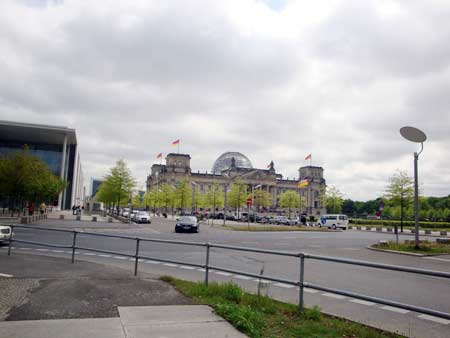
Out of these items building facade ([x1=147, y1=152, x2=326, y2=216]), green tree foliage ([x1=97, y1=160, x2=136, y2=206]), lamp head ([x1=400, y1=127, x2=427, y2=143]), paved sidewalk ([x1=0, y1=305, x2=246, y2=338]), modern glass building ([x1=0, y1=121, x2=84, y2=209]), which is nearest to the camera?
paved sidewalk ([x1=0, y1=305, x2=246, y2=338])

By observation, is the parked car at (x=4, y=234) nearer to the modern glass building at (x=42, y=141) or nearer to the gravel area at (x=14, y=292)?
the gravel area at (x=14, y=292)

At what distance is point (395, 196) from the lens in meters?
42.7

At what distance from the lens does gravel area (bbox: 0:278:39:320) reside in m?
6.33

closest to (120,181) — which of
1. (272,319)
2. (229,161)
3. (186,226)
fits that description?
(186,226)

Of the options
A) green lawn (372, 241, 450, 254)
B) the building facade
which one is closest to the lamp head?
green lawn (372, 241, 450, 254)

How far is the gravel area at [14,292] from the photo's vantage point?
6.33 m

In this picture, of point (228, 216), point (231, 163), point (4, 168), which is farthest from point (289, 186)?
point (4, 168)

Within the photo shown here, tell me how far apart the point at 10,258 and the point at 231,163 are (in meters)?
150

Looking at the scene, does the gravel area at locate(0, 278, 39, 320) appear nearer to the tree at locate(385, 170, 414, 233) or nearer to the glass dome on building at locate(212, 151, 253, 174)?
the tree at locate(385, 170, 414, 233)

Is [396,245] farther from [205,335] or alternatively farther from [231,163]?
[231,163]

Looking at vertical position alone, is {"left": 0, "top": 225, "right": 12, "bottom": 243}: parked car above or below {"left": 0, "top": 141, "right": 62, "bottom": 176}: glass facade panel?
below

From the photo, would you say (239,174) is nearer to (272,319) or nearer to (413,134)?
(413,134)

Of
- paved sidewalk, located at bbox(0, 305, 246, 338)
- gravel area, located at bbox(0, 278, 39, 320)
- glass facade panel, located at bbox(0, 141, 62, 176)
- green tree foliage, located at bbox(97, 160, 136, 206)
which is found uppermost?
glass facade panel, located at bbox(0, 141, 62, 176)

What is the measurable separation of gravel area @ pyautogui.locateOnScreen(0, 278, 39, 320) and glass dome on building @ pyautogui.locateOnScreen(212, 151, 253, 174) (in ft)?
504
